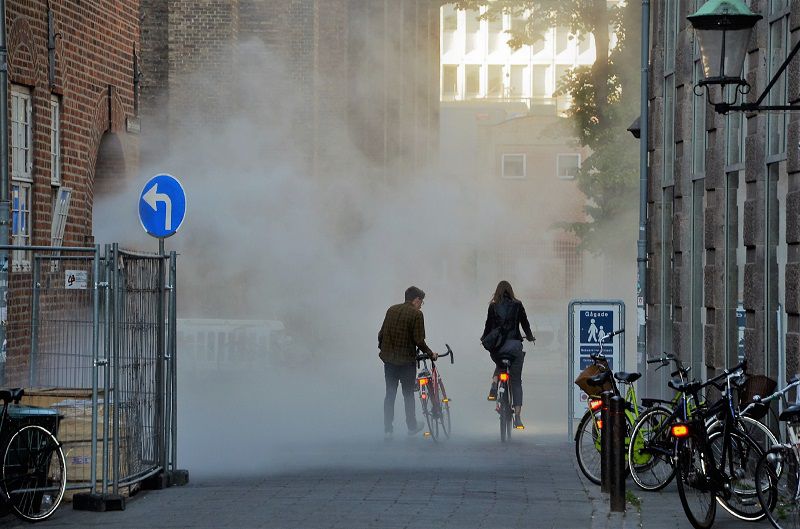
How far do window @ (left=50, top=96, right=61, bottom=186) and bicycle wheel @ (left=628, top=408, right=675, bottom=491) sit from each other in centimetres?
756

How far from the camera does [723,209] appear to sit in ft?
51.1

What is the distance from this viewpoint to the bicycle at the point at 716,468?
33.2 feet

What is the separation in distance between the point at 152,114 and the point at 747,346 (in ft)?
65.9

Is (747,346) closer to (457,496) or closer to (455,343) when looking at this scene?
(457,496)

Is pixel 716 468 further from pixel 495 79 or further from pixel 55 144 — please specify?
pixel 495 79

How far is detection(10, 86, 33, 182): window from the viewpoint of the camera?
15898mm

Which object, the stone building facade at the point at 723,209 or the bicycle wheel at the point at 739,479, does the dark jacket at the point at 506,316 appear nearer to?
the stone building facade at the point at 723,209

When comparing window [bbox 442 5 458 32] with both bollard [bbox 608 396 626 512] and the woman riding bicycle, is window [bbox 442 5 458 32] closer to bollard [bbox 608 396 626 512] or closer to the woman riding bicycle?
the woman riding bicycle

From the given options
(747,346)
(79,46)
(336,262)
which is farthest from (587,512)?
(336,262)

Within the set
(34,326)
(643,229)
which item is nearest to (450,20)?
(643,229)

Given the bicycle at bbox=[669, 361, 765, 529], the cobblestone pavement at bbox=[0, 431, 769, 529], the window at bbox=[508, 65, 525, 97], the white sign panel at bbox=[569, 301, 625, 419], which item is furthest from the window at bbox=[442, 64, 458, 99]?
the bicycle at bbox=[669, 361, 765, 529]

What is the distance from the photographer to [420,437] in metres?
→ 17.5

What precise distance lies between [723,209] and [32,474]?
24.6 feet

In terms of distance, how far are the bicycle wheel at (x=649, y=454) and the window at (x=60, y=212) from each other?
24.3 feet
